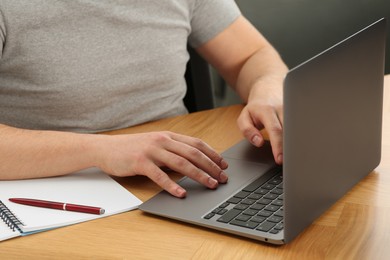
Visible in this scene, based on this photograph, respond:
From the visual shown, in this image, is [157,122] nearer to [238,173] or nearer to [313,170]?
[238,173]

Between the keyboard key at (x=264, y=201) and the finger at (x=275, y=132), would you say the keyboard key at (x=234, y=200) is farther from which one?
the finger at (x=275, y=132)

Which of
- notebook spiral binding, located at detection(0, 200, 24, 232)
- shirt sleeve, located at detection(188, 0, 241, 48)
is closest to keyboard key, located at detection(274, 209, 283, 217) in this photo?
notebook spiral binding, located at detection(0, 200, 24, 232)

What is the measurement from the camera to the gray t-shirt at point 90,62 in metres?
1.36

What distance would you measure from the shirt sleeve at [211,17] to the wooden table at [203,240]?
0.69 meters

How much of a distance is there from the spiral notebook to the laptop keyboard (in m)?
0.15

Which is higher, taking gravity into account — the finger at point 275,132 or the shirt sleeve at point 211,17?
the shirt sleeve at point 211,17

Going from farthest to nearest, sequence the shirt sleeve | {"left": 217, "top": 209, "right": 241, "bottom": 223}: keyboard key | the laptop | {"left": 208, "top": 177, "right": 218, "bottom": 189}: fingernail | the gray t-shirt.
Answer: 1. the shirt sleeve
2. the gray t-shirt
3. {"left": 208, "top": 177, "right": 218, "bottom": 189}: fingernail
4. {"left": 217, "top": 209, "right": 241, "bottom": 223}: keyboard key
5. the laptop

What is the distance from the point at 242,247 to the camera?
93 cm

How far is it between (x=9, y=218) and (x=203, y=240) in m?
A: 0.29

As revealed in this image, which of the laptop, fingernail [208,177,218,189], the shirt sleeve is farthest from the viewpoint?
the shirt sleeve

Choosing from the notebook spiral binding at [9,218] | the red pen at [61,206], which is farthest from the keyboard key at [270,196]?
the notebook spiral binding at [9,218]

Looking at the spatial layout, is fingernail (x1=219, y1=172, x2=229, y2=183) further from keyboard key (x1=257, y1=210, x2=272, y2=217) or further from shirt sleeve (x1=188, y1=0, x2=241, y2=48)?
shirt sleeve (x1=188, y1=0, x2=241, y2=48)

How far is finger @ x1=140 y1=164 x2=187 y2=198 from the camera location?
106cm

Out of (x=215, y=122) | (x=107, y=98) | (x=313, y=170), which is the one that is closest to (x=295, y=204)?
(x=313, y=170)
